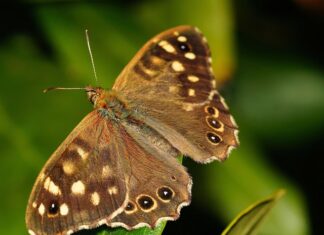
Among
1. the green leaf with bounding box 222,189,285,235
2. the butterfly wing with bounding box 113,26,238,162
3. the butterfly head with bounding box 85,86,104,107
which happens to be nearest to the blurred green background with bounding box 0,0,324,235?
the butterfly head with bounding box 85,86,104,107

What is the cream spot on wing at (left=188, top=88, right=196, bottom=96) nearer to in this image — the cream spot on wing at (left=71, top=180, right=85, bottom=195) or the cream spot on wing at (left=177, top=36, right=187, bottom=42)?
the cream spot on wing at (left=177, top=36, right=187, bottom=42)

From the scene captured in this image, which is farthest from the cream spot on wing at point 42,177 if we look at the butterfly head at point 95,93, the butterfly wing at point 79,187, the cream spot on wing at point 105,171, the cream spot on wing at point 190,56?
the cream spot on wing at point 190,56

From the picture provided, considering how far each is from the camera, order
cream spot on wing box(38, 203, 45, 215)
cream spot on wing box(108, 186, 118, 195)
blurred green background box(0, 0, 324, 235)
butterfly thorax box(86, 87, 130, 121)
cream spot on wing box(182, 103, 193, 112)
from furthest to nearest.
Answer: blurred green background box(0, 0, 324, 235) < cream spot on wing box(182, 103, 193, 112) < butterfly thorax box(86, 87, 130, 121) < cream spot on wing box(108, 186, 118, 195) < cream spot on wing box(38, 203, 45, 215)

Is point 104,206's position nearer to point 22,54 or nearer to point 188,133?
point 188,133

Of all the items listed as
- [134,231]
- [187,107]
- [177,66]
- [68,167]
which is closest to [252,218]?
[134,231]

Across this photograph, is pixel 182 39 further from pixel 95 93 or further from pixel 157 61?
pixel 95 93
